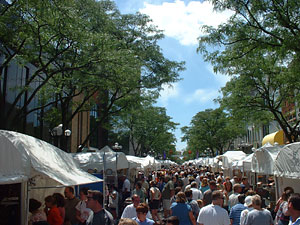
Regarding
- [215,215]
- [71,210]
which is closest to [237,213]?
[215,215]

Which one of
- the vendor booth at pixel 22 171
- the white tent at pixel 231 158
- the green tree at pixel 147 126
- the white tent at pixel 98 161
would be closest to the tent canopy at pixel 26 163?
the vendor booth at pixel 22 171

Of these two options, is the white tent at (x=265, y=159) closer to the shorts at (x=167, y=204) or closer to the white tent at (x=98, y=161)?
the shorts at (x=167, y=204)

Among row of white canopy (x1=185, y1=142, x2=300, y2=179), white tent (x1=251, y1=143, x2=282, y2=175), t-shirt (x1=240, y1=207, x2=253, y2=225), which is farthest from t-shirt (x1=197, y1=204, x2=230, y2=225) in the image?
white tent (x1=251, y1=143, x2=282, y2=175)

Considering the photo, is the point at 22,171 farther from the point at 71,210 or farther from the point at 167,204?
the point at 167,204

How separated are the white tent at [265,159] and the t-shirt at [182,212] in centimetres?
487

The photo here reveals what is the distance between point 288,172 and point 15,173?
22.9 ft

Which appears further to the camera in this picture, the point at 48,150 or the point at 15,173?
the point at 48,150

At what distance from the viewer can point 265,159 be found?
12.1 m

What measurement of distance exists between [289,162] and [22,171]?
6.86 m

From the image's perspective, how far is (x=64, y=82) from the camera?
1784 cm

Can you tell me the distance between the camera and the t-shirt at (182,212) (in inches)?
290

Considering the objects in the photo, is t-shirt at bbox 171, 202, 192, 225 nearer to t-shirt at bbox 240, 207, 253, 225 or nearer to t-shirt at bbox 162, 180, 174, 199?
t-shirt at bbox 240, 207, 253, 225

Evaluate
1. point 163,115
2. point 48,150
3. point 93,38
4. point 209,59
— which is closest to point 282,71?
point 209,59

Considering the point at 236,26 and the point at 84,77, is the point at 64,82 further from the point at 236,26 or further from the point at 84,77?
the point at 236,26
